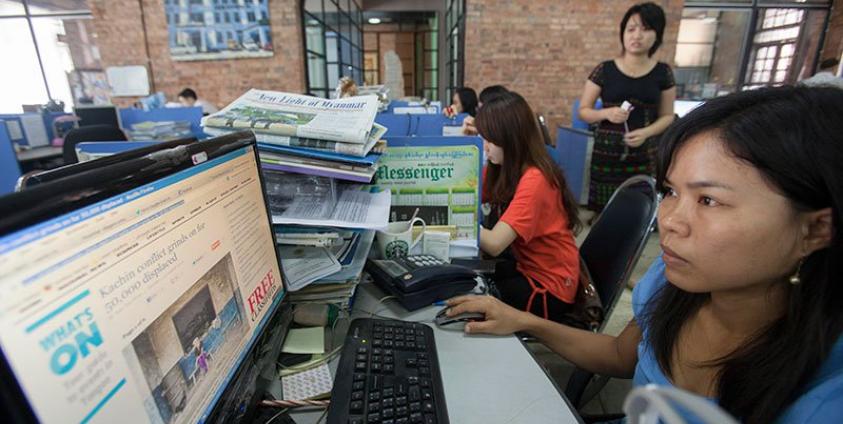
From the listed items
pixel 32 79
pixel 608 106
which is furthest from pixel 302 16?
pixel 608 106

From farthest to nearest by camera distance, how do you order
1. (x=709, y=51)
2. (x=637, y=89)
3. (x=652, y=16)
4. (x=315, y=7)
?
(x=315, y=7)
(x=709, y=51)
(x=637, y=89)
(x=652, y=16)

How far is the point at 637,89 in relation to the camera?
2145 mm

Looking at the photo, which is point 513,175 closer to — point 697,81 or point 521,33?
point 521,33

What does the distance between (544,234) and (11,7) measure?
8085 millimetres

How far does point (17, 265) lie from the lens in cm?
28

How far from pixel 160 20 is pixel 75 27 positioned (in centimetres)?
168

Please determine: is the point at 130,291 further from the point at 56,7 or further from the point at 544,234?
the point at 56,7

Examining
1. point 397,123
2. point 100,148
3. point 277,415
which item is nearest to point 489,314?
point 277,415

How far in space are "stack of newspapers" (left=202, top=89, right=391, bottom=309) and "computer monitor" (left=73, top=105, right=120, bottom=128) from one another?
356 centimetres

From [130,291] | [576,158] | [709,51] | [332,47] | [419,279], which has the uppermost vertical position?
[332,47]

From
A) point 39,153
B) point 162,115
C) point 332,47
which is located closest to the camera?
point 39,153

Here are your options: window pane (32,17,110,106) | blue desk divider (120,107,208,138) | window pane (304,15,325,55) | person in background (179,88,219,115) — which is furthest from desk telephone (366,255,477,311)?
window pane (32,17,110,106)

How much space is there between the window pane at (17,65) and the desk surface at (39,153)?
2968 mm

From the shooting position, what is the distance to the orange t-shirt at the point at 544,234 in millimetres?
1327
